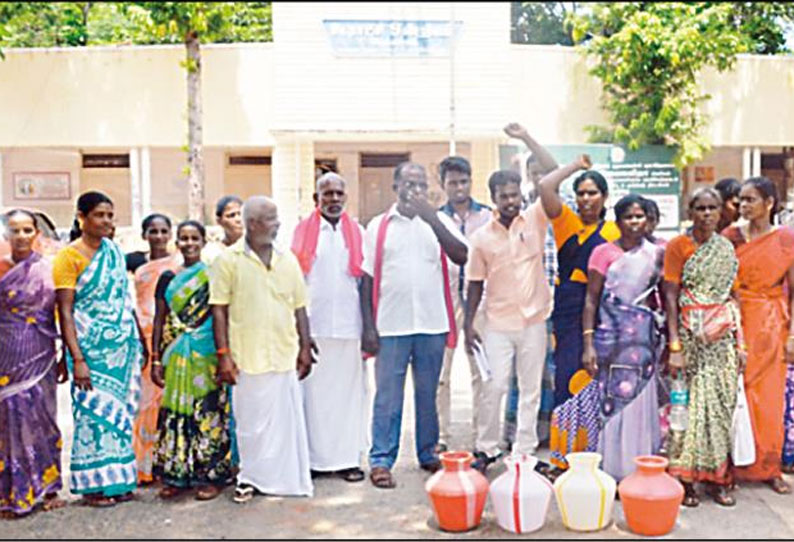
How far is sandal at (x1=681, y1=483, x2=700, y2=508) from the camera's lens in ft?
13.6

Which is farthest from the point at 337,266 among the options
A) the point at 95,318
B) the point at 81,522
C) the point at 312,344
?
the point at 81,522

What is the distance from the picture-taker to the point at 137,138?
13.8 metres

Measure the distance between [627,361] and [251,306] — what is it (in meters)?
1.89

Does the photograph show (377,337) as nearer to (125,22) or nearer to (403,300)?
(403,300)

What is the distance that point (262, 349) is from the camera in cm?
423

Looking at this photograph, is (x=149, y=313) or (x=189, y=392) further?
(x=149, y=313)

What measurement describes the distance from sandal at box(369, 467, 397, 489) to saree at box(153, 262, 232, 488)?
86cm

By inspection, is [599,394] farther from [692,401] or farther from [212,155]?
[212,155]

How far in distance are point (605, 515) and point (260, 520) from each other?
160 cm

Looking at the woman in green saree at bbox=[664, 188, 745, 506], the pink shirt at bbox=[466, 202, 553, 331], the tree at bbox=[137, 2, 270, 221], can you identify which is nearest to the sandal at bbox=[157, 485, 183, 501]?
the pink shirt at bbox=[466, 202, 553, 331]

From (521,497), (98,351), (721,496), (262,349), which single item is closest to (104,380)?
(98,351)

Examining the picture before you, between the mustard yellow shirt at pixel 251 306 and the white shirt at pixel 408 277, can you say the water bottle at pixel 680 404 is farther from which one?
the mustard yellow shirt at pixel 251 306

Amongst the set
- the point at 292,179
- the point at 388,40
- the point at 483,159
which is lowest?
the point at 292,179

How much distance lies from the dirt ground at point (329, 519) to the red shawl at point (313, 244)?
1.18 metres
